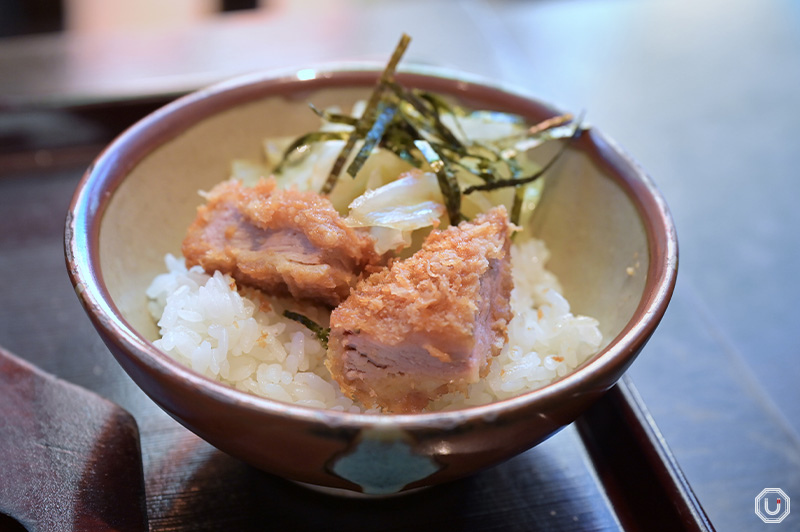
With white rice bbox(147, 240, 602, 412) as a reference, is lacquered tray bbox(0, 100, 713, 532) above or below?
below

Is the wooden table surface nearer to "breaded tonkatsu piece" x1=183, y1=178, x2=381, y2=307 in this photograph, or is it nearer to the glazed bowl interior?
the glazed bowl interior

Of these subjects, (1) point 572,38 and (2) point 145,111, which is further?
(1) point 572,38

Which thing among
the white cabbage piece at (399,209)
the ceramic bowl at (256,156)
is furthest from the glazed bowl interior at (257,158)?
the white cabbage piece at (399,209)

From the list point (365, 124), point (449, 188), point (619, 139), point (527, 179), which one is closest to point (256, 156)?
point (365, 124)

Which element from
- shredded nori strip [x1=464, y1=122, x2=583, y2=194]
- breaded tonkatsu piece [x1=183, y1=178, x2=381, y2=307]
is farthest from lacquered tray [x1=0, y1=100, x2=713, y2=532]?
shredded nori strip [x1=464, y1=122, x2=583, y2=194]

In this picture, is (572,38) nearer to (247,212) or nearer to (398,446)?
(247,212)

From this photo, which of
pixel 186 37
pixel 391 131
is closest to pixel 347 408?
pixel 391 131
